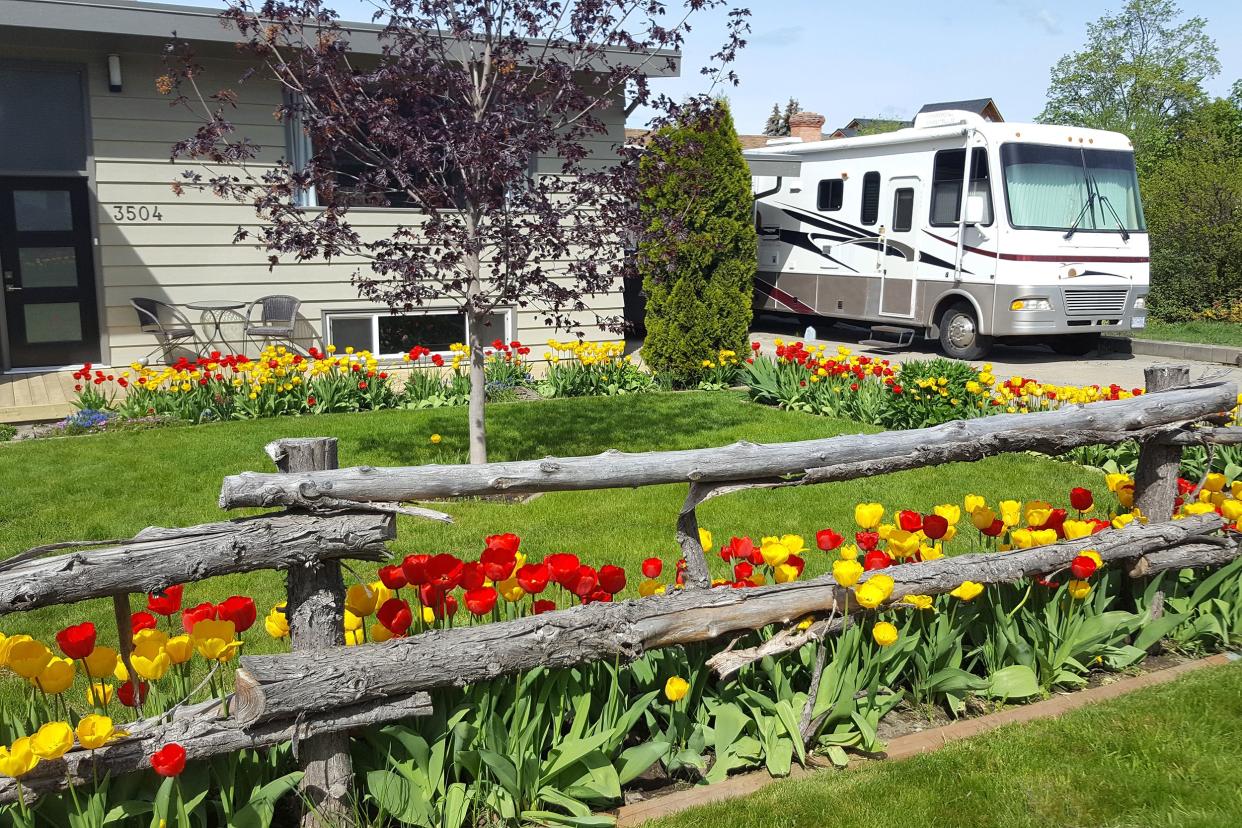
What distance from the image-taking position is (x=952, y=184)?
13.8 metres

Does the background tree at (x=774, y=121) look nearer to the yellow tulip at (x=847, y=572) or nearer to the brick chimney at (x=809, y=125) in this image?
the brick chimney at (x=809, y=125)

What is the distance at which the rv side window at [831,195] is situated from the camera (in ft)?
51.2

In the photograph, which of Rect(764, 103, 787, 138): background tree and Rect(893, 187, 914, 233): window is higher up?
Rect(764, 103, 787, 138): background tree

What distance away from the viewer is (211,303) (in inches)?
446

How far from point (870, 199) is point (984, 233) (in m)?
2.17

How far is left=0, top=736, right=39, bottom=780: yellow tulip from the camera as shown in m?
2.19

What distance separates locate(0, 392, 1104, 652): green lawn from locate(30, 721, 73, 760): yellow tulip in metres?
1.80

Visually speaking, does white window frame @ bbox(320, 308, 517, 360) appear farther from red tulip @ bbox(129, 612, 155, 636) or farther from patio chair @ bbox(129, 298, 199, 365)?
red tulip @ bbox(129, 612, 155, 636)

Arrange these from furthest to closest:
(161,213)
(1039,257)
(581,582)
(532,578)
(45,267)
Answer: (1039,257)
(45,267)
(161,213)
(581,582)
(532,578)

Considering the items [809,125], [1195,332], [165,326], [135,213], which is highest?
[809,125]

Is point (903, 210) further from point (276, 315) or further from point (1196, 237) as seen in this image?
point (276, 315)

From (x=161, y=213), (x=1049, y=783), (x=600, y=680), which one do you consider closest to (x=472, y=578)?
(x=600, y=680)

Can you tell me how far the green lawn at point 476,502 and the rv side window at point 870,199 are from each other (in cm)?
695

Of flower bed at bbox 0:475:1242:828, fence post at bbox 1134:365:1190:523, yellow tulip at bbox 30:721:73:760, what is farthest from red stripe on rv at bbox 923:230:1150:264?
yellow tulip at bbox 30:721:73:760
